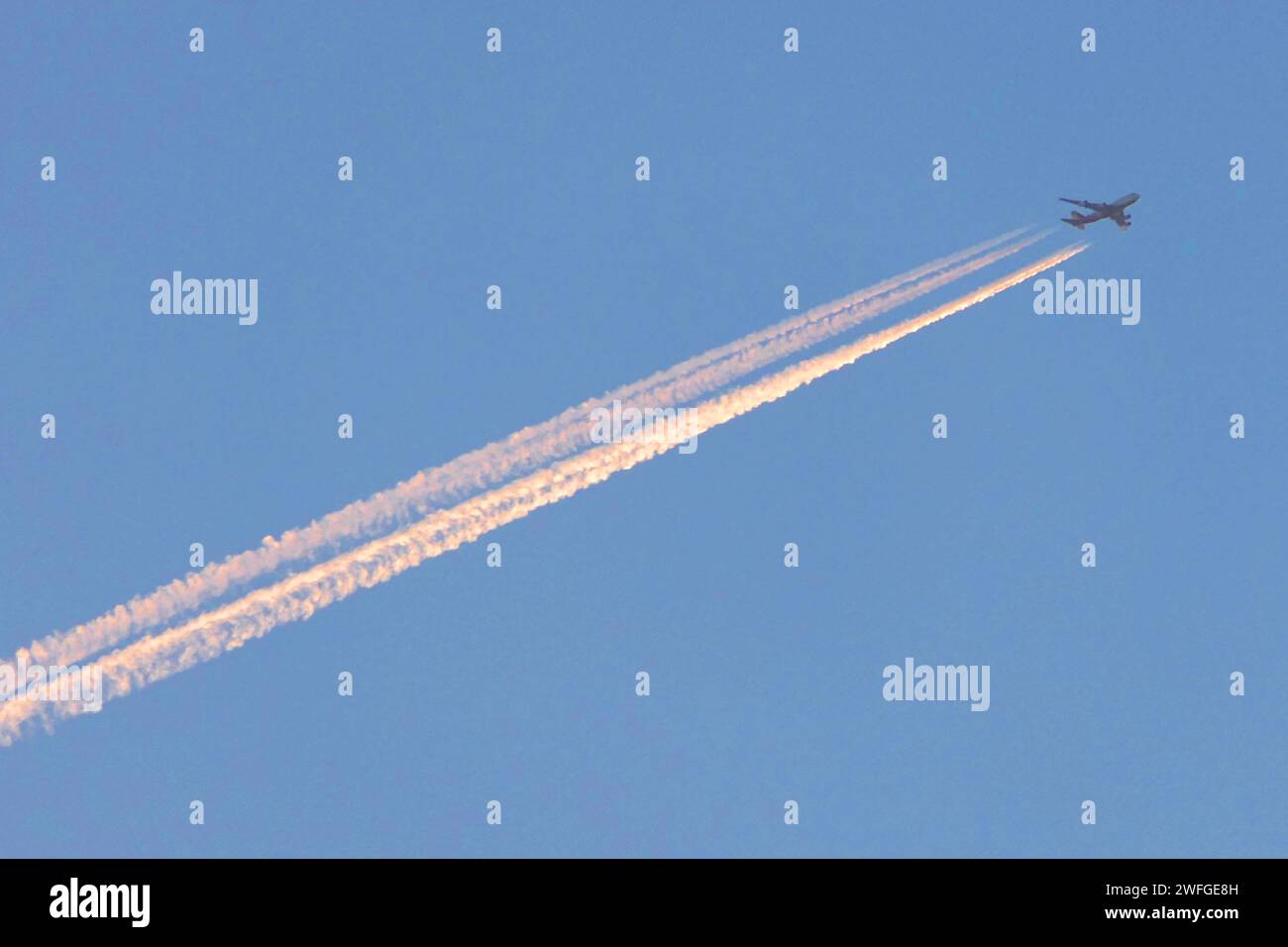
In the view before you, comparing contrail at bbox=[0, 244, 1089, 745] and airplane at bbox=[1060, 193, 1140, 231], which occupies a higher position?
→ airplane at bbox=[1060, 193, 1140, 231]

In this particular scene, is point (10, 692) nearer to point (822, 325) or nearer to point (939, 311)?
point (822, 325)

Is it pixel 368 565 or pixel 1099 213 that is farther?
pixel 1099 213
